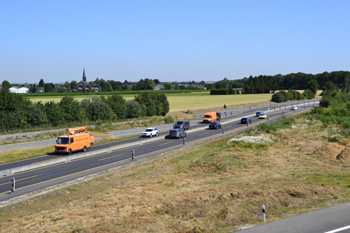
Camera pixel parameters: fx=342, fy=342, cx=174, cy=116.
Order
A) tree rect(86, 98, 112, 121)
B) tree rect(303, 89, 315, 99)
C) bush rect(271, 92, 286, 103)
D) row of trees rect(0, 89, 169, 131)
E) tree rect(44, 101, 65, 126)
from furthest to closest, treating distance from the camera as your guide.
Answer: tree rect(303, 89, 315, 99), bush rect(271, 92, 286, 103), tree rect(86, 98, 112, 121), tree rect(44, 101, 65, 126), row of trees rect(0, 89, 169, 131)

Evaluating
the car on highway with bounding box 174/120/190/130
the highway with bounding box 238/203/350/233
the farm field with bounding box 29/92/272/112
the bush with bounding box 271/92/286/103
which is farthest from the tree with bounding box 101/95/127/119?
the bush with bounding box 271/92/286/103

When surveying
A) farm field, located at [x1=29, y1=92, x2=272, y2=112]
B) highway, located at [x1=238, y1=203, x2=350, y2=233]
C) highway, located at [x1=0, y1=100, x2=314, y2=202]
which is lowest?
highway, located at [x1=0, y1=100, x2=314, y2=202]

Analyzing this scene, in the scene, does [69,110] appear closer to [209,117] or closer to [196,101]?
[209,117]

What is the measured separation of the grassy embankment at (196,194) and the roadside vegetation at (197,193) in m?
0.05

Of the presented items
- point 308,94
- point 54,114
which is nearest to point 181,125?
point 54,114

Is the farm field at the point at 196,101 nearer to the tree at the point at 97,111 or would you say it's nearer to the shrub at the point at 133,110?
the shrub at the point at 133,110

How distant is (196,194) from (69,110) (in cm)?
4860

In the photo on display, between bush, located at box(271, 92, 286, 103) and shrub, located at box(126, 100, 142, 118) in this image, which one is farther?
bush, located at box(271, 92, 286, 103)

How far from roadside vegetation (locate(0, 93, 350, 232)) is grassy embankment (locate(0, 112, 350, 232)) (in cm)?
5

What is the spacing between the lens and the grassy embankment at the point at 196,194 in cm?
1645

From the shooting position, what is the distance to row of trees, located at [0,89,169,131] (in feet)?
181

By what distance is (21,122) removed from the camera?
5547cm

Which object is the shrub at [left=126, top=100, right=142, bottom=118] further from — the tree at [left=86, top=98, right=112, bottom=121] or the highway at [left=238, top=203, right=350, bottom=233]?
the highway at [left=238, top=203, right=350, bottom=233]

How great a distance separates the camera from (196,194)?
66.9 ft
